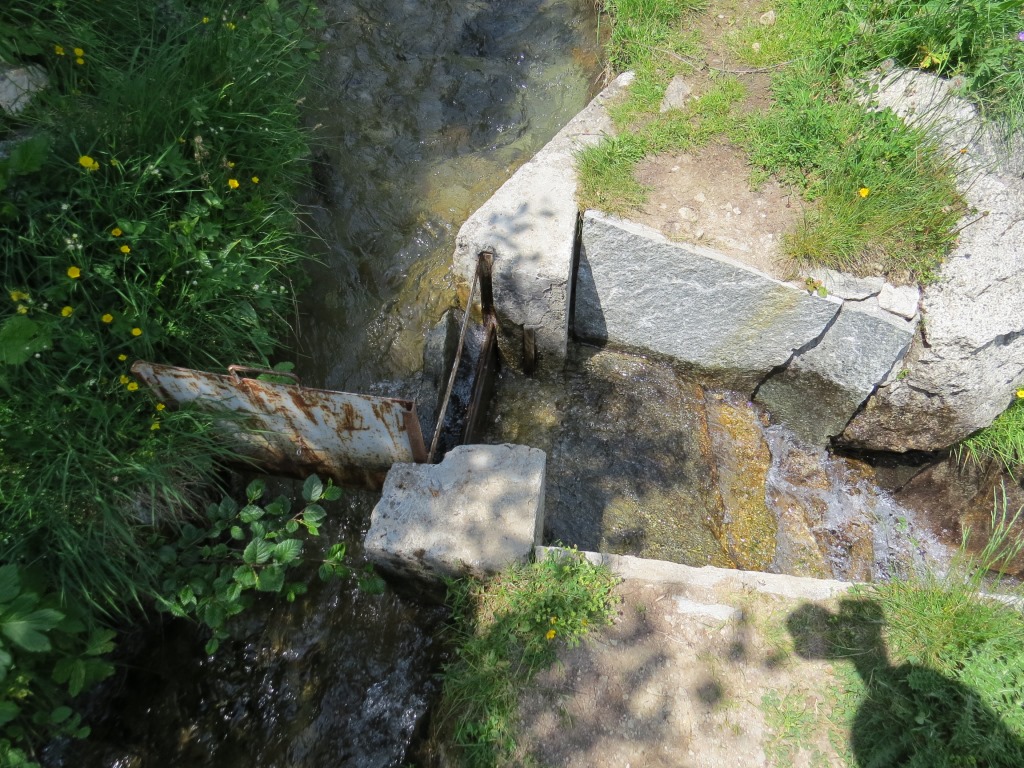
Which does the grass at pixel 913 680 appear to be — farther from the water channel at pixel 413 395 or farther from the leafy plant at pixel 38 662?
the leafy plant at pixel 38 662

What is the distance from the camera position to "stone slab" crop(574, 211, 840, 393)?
327cm

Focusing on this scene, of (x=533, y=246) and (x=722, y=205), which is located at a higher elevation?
(x=722, y=205)

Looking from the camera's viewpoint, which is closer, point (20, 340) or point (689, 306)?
point (20, 340)

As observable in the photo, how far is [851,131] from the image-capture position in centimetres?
346

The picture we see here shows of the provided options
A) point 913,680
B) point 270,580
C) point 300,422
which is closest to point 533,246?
point 300,422

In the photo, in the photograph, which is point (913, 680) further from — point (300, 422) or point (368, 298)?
point (368, 298)

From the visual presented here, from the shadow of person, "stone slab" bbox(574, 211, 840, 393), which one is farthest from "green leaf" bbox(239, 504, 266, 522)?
the shadow of person

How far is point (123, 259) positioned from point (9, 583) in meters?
1.41

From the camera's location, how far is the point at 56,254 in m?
2.53

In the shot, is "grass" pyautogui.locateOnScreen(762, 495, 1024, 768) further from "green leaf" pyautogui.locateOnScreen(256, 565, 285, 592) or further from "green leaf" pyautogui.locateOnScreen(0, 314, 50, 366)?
"green leaf" pyautogui.locateOnScreen(0, 314, 50, 366)

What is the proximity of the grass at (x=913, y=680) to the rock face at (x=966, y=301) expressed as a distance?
125cm

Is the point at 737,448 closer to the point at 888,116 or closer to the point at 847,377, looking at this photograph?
the point at 847,377

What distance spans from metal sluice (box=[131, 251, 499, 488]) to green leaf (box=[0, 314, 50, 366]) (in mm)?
330

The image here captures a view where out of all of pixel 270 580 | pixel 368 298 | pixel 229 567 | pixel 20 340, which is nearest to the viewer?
pixel 20 340
